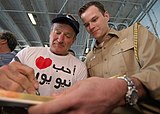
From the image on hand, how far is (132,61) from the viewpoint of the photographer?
3.76 ft

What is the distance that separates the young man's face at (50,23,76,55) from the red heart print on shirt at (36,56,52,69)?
0.33 feet

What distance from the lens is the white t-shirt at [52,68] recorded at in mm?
1274

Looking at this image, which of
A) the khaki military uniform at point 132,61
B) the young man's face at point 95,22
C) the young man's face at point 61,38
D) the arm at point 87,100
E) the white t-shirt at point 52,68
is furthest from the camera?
the young man's face at point 95,22

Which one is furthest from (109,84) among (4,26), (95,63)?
(4,26)

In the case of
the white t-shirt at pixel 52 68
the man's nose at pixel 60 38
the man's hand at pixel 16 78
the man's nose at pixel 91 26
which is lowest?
the man's hand at pixel 16 78

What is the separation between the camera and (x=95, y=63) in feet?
4.64

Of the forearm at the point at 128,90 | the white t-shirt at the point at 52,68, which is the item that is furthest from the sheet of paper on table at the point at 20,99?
the white t-shirt at the point at 52,68

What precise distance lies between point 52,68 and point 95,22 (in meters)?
0.53

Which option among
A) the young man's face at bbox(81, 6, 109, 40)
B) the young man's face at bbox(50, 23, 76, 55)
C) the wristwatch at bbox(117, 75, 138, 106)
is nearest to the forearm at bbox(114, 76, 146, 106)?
the wristwatch at bbox(117, 75, 138, 106)

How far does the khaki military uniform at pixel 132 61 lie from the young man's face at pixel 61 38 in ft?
0.63

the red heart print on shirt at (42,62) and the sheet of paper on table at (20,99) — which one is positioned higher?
the red heart print on shirt at (42,62)

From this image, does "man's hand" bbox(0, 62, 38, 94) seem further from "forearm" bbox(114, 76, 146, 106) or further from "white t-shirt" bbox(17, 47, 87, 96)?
"white t-shirt" bbox(17, 47, 87, 96)

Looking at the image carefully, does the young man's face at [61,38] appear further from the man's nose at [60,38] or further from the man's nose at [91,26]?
the man's nose at [91,26]

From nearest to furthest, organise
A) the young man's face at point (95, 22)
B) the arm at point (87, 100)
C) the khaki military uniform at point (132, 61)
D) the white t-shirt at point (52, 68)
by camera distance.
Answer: the arm at point (87, 100)
the khaki military uniform at point (132, 61)
the white t-shirt at point (52, 68)
the young man's face at point (95, 22)
